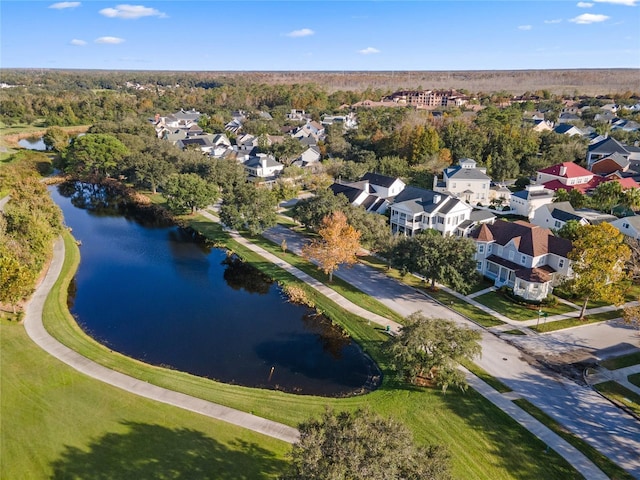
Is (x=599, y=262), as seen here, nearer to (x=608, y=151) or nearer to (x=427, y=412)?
(x=427, y=412)

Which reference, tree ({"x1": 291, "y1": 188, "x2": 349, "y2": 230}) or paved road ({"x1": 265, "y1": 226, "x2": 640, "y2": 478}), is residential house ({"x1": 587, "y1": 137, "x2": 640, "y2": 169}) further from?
paved road ({"x1": 265, "y1": 226, "x2": 640, "y2": 478})

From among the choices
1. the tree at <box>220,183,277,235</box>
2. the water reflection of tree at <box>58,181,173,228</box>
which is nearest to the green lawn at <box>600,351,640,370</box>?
the tree at <box>220,183,277,235</box>

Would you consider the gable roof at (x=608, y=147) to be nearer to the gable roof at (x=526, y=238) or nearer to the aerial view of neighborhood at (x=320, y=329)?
the aerial view of neighborhood at (x=320, y=329)

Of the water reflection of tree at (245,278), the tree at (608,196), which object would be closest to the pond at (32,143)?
the water reflection of tree at (245,278)

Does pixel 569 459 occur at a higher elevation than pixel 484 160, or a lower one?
lower

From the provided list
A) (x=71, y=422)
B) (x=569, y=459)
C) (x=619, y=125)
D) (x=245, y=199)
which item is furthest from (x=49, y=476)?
(x=619, y=125)

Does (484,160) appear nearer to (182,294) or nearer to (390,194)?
(390,194)
